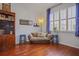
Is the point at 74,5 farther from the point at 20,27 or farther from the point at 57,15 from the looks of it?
the point at 20,27

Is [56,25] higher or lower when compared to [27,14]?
lower

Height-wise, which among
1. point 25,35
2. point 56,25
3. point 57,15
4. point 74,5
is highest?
point 74,5

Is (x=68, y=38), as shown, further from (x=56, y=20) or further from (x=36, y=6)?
(x=36, y=6)

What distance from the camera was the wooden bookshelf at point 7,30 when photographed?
2811 mm

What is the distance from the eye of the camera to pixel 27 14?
267 cm

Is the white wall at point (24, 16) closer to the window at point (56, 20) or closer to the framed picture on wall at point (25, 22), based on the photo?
the framed picture on wall at point (25, 22)

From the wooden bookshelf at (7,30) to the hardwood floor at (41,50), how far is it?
0.19 metres

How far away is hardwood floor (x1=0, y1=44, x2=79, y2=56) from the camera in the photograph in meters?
2.60

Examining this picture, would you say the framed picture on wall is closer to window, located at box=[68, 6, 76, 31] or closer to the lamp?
the lamp

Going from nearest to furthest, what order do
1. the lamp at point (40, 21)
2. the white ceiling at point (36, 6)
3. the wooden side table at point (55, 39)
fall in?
1. the white ceiling at point (36, 6)
2. the lamp at point (40, 21)
3. the wooden side table at point (55, 39)

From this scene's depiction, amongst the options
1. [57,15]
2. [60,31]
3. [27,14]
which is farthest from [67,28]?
[27,14]

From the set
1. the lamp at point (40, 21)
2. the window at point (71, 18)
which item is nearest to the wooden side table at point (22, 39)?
the lamp at point (40, 21)

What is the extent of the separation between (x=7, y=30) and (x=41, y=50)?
0.83 metres

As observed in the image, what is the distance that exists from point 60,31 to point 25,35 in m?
0.70
